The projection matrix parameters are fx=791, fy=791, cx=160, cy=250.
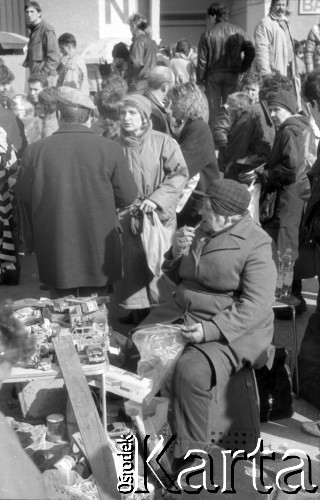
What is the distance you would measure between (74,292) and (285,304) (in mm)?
1359

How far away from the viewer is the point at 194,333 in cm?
408

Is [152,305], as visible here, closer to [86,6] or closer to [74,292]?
[74,292]

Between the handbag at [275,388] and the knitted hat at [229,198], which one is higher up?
the knitted hat at [229,198]

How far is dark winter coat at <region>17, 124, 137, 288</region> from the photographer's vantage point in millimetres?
4840

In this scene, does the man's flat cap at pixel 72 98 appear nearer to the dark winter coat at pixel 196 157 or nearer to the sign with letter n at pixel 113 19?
the dark winter coat at pixel 196 157

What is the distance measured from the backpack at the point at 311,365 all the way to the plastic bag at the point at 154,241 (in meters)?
1.06

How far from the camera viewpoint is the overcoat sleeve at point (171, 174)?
5.44 meters

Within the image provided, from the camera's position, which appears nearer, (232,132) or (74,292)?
(74,292)

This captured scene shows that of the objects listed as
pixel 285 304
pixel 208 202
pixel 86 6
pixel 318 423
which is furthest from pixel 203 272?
pixel 86 6

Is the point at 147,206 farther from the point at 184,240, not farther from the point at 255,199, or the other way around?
the point at 255,199

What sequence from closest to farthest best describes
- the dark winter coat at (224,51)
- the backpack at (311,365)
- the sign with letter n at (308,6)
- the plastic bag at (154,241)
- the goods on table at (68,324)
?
1. the goods on table at (68,324)
2. the backpack at (311,365)
3. the plastic bag at (154,241)
4. the dark winter coat at (224,51)
5. the sign with letter n at (308,6)

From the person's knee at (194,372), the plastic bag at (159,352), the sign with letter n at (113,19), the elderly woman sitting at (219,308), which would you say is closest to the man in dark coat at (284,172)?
the elderly woman sitting at (219,308)

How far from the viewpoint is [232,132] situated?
6852mm

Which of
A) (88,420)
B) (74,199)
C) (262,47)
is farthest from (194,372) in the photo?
A: (262,47)
